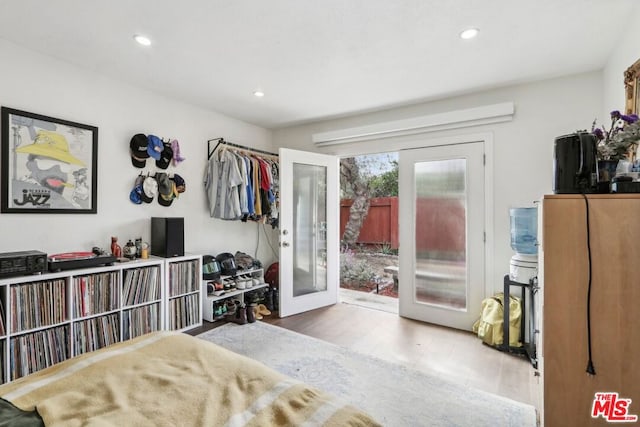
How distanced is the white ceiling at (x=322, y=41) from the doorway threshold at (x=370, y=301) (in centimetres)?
253

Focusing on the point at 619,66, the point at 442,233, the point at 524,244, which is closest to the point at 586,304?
the point at 524,244

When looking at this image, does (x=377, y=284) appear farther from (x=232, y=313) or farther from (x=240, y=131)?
(x=240, y=131)

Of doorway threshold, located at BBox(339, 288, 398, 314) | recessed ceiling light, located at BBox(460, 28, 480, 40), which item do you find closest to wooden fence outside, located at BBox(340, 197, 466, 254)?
doorway threshold, located at BBox(339, 288, 398, 314)

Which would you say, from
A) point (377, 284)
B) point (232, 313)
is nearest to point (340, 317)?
point (232, 313)

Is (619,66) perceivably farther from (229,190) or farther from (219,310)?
(219,310)

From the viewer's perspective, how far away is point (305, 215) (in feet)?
12.5

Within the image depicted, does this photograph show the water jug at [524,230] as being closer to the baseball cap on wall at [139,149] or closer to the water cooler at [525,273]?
the water cooler at [525,273]

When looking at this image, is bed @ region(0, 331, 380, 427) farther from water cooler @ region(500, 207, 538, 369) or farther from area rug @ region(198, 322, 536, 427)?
water cooler @ region(500, 207, 538, 369)

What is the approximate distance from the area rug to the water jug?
1.22 meters

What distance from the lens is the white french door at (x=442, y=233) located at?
10.0 feet

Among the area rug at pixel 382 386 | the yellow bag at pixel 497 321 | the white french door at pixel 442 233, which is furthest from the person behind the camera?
the white french door at pixel 442 233

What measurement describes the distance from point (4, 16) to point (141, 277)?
198cm

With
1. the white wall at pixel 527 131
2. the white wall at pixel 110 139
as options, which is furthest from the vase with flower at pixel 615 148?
the white wall at pixel 110 139

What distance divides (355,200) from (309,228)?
7.61ft
